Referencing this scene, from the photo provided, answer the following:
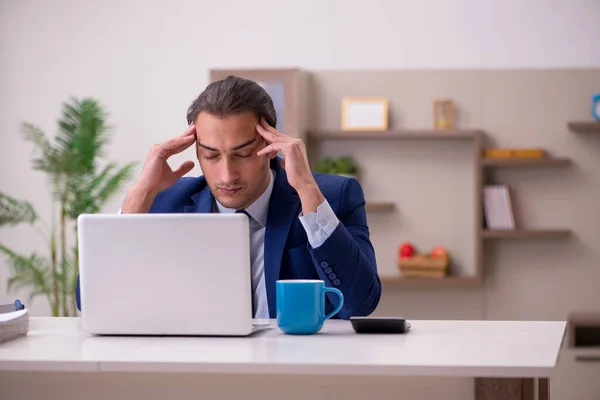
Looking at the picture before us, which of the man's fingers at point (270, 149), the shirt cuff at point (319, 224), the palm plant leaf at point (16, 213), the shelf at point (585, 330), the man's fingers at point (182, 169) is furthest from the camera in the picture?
the palm plant leaf at point (16, 213)

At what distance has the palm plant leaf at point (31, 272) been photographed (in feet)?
16.9

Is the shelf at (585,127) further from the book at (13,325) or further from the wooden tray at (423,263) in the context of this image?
the book at (13,325)

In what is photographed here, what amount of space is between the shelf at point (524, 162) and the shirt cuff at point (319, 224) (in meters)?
3.04

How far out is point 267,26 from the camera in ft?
17.5

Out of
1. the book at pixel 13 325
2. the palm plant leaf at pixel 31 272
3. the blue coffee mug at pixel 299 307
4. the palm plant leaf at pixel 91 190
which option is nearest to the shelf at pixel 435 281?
the palm plant leaf at pixel 91 190

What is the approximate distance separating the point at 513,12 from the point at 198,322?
3982 millimetres

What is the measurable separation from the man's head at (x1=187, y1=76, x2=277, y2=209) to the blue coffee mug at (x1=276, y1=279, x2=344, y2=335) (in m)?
0.58

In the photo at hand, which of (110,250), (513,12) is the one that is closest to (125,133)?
(513,12)

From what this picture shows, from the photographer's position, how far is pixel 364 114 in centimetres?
511

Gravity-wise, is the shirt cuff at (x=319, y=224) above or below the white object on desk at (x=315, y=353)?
above

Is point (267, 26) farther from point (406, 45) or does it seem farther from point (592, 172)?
point (592, 172)

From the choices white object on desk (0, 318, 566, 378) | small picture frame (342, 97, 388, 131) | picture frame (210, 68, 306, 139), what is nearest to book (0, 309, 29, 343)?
white object on desk (0, 318, 566, 378)

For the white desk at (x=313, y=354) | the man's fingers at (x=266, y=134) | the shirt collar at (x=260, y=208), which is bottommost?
the white desk at (x=313, y=354)

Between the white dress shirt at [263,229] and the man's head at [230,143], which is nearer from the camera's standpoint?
the white dress shirt at [263,229]
